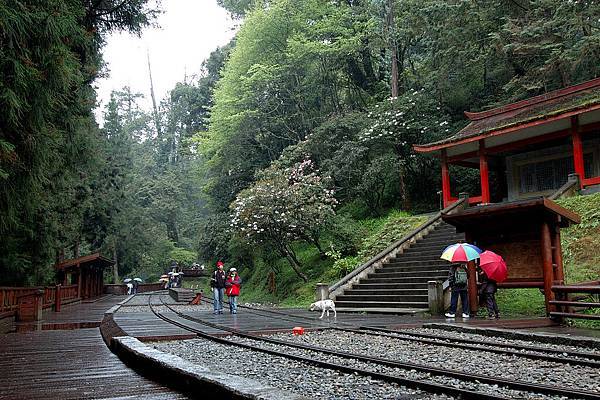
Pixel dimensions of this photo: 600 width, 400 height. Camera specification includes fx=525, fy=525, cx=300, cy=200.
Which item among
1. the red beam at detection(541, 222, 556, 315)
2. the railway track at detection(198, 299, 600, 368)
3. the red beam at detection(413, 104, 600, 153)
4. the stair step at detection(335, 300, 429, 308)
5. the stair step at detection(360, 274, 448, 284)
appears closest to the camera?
the railway track at detection(198, 299, 600, 368)

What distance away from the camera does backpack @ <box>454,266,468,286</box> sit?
1256 cm

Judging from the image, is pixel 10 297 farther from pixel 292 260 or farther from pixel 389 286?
pixel 292 260

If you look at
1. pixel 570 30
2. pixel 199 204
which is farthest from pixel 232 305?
pixel 199 204

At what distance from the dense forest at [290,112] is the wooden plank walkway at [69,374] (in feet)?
9.14

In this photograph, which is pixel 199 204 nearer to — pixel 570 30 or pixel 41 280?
pixel 41 280

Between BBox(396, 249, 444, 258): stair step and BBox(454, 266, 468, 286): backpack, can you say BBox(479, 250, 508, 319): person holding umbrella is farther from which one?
BBox(396, 249, 444, 258): stair step

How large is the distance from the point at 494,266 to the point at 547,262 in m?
1.07

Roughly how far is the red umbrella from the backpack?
2.73ft

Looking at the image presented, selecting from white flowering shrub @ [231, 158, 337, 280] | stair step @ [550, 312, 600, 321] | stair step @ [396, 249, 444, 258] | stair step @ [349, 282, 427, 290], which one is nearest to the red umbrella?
stair step @ [550, 312, 600, 321]

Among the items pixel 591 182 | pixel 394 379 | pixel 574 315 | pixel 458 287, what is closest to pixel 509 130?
pixel 591 182

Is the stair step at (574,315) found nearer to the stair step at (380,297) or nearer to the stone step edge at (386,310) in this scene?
the stone step edge at (386,310)

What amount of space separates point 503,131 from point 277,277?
13.5 m

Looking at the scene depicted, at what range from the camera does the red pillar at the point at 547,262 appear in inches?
437

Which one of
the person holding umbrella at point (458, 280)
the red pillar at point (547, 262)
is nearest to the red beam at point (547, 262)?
the red pillar at point (547, 262)
